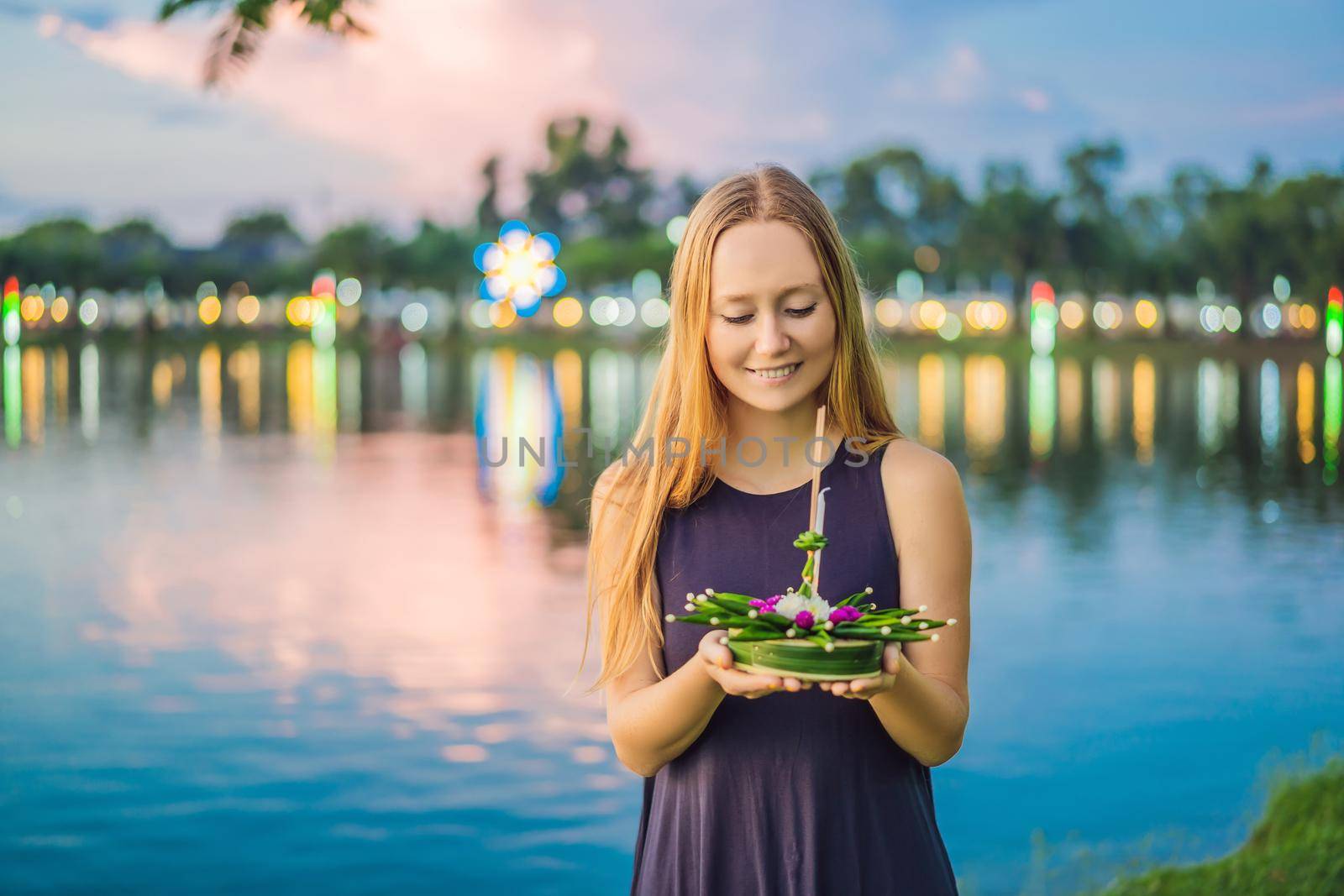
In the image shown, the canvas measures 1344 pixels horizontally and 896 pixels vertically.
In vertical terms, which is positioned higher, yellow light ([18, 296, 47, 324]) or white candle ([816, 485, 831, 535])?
yellow light ([18, 296, 47, 324])

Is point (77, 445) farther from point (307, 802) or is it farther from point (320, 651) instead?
point (307, 802)

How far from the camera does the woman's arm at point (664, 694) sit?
2035 mm

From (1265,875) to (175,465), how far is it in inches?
767

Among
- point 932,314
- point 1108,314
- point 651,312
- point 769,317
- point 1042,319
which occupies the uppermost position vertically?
point 651,312

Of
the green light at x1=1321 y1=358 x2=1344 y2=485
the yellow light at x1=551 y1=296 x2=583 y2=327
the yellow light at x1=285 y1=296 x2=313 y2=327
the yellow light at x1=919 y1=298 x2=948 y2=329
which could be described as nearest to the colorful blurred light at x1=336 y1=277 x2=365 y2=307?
the yellow light at x1=285 y1=296 x2=313 y2=327

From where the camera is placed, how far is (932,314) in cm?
10319

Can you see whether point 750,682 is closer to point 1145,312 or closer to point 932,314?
point 932,314

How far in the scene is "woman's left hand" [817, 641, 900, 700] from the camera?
1.98 m

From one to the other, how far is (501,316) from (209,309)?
29836 mm

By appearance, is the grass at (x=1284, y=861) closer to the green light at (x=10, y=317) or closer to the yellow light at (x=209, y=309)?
the green light at (x=10, y=317)

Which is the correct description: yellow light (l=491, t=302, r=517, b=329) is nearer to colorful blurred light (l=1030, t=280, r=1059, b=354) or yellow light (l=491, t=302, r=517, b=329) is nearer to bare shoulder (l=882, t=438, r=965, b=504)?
colorful blurred light (l=1030, t=280, r=1059, b=354)

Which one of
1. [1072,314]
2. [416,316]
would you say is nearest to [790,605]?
[1072,314]

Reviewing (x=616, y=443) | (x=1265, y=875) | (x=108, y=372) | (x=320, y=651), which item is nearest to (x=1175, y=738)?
(x=1265, y=875)

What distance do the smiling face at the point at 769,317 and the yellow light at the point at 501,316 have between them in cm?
9257
